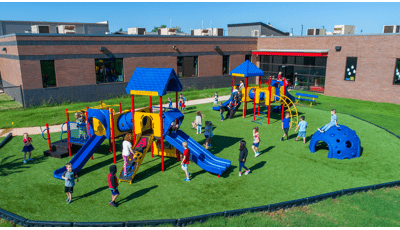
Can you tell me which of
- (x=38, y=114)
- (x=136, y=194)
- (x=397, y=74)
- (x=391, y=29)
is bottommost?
(x=136, y=194)

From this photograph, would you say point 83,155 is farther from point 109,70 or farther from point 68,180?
point 109,70

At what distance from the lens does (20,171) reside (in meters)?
12.5

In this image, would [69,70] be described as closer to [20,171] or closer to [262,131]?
[20,171]

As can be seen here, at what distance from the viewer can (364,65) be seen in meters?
27.0

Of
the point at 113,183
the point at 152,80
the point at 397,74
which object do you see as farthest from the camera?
the point at 397,74

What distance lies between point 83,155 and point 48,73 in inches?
547

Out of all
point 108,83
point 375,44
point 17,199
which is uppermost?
point 375,44

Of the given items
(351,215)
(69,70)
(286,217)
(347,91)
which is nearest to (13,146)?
(69,70)

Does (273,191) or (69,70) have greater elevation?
(69,70)

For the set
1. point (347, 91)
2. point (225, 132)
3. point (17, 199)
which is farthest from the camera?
point (347, 91)

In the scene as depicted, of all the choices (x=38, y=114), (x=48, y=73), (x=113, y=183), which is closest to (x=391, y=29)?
(x=113, y=183)

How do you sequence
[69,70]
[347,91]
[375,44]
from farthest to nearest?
[347,91] → [375,44] → [69,70]

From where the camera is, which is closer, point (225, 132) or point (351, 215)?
point (351, 215)

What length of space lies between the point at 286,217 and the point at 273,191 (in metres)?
1.74
